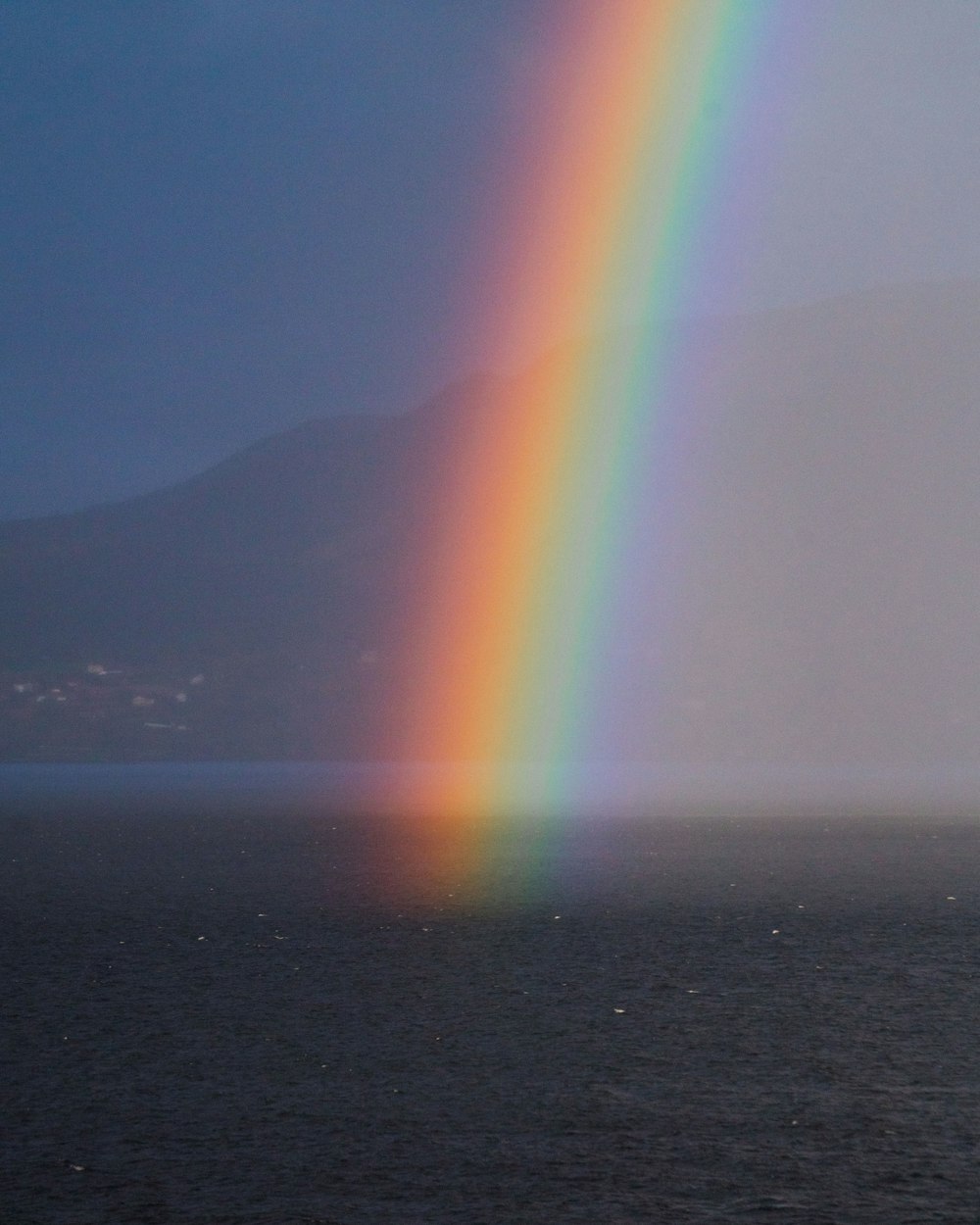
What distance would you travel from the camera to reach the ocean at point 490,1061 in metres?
16.4

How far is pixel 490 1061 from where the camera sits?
24.2 metres

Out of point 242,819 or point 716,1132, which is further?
point 242,819

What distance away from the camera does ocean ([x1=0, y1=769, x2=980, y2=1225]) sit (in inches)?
647

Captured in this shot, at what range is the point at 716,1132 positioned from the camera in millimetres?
19031

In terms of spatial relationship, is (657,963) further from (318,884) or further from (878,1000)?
(318,884)

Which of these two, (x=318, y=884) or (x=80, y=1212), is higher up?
(x=318, y=884)

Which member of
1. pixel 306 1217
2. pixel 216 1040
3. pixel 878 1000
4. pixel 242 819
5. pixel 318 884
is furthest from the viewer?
pixel 242 819

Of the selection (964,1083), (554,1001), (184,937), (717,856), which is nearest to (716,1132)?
(964,1083)

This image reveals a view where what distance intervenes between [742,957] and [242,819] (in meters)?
119

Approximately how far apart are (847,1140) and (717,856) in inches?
2863

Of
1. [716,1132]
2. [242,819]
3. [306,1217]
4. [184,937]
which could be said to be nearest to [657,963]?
[184,937]

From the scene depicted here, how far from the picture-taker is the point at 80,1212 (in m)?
15.8

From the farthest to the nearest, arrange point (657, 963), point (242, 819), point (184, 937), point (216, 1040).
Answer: point (242, 819)
point (184, 937)
point (657, 963)
point (216, 1040)

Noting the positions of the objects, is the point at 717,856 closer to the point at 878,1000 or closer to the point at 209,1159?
the point at 878,1000
